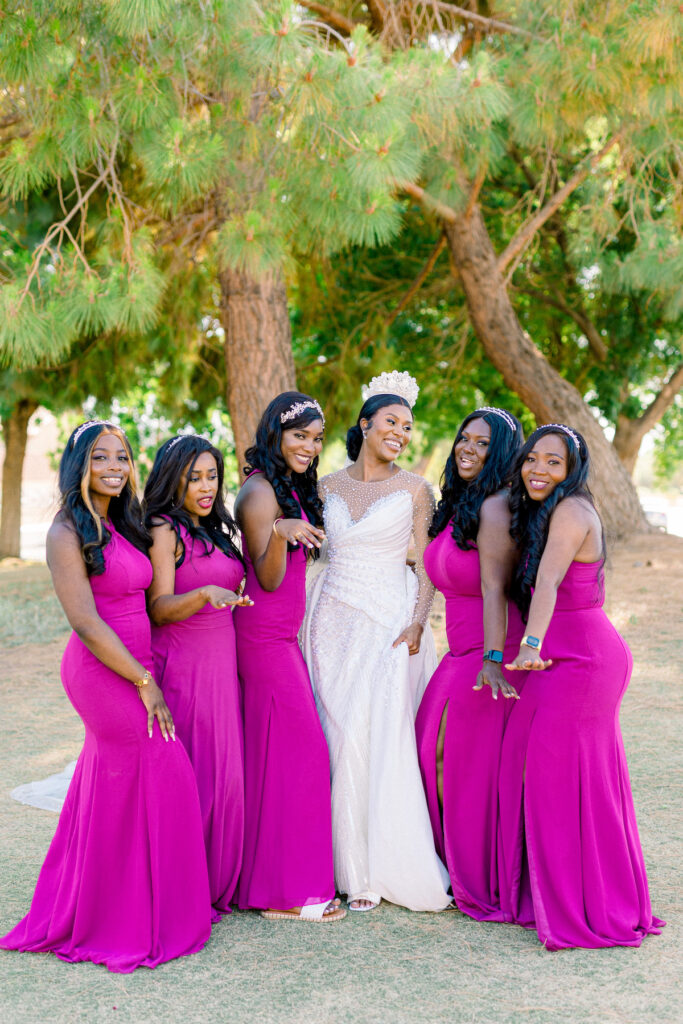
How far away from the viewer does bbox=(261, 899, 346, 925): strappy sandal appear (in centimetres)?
389

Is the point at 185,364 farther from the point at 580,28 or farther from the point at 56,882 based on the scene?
the point at 56,882

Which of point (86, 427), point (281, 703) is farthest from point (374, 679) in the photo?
point (86, 427)

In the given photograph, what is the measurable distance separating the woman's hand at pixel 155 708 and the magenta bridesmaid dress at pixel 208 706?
281 millimetres

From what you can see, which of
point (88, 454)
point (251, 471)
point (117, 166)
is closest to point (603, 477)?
point (117, 166)

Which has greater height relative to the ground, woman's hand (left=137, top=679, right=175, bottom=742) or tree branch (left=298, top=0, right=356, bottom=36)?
tree branch (left=298, top=0, right=356, bottom=36)

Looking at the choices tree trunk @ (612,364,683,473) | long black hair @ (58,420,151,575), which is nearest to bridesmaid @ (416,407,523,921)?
long black hair @ (58,420,151,575)

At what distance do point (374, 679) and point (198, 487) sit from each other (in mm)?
1103

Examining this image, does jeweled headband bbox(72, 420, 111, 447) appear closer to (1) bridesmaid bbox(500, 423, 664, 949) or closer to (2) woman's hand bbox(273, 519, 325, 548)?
(2) woman's hand bbox(273, 519, 325, 548)

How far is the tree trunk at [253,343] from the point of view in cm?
872

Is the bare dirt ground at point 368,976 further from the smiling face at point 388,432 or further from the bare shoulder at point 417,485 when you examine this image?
the smiling face at point 388,432

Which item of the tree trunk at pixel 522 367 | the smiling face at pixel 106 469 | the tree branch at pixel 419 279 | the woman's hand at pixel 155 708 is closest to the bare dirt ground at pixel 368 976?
the woman's hand at pixel 155 708

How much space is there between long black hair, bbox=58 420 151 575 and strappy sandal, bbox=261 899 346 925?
150cm

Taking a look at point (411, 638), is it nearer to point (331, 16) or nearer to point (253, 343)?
point (253, 343)

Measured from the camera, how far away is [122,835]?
3.53 m
